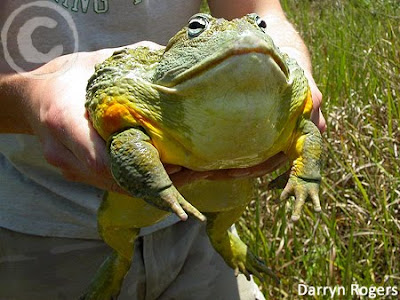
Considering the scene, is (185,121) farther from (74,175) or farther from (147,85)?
(74,175)

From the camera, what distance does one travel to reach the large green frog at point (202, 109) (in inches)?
42.7

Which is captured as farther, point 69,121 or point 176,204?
point 69,121

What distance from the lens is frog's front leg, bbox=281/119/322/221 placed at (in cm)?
125

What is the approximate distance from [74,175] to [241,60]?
1.82 feet

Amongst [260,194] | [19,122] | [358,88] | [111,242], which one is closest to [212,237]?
[111,242]

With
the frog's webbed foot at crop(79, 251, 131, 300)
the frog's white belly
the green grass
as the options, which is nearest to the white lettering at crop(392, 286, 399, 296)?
the green grass

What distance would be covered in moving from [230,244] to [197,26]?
0.69 m

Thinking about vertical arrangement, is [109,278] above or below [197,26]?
below

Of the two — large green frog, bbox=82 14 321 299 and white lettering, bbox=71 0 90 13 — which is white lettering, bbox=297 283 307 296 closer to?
large green frog, bbox=82 14 321 299

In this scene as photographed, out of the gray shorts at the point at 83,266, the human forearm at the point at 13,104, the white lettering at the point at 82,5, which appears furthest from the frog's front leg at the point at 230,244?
the white lettering at the point at 82,5

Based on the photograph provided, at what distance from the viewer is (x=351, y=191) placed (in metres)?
2.52

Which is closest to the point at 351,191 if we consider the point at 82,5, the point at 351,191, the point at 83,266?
the point at 351,191

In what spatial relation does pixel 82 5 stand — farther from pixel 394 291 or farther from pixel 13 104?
pixel 394 291

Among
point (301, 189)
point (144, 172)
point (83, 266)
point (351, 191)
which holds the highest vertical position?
point (144, 172)
